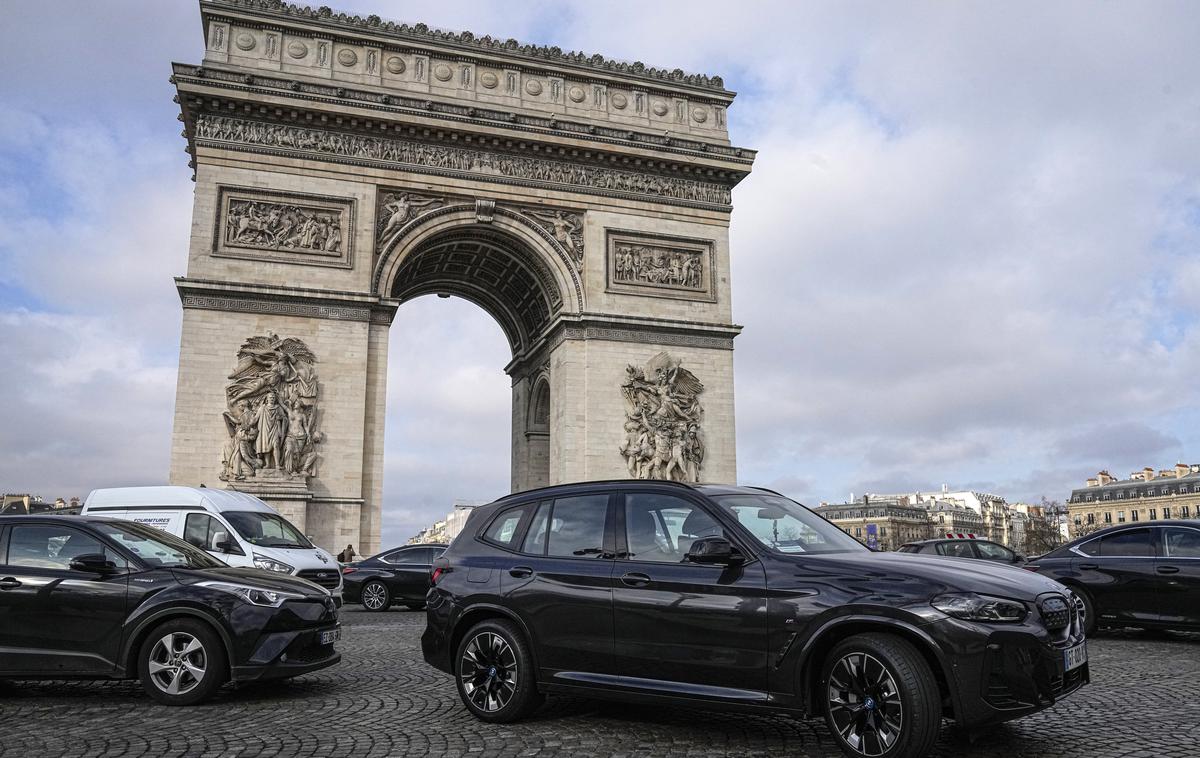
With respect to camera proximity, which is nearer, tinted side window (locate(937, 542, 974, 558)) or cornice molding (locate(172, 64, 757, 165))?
tinted side window (locate(937, 542, 974, 558))

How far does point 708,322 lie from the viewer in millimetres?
28734

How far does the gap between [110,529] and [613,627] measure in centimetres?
453

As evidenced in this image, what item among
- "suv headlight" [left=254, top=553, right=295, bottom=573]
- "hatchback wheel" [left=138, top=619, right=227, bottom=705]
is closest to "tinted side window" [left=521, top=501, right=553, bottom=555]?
"hatchback wheel" [left=138, top=619, right=227, bottom=705]

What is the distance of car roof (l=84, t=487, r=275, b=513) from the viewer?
15.3 m

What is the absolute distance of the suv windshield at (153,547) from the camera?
25.2 ft

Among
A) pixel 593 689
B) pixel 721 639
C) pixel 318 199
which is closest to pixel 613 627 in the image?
pixel 593 689

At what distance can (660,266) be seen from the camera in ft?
94.9

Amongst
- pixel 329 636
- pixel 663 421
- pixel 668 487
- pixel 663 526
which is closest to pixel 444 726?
pixel 329 636

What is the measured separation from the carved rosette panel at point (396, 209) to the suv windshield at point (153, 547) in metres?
19.2

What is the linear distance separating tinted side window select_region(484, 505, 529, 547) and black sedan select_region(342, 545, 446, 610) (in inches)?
445

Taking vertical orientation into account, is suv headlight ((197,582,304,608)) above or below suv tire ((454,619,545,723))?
above

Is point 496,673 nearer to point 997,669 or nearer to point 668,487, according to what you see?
point 668,487

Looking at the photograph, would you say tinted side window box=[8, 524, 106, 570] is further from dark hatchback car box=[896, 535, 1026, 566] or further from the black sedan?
dark hatchback car box=[896, 535, 1026, 566]

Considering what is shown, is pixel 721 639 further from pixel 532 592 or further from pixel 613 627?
pixel 532 592
